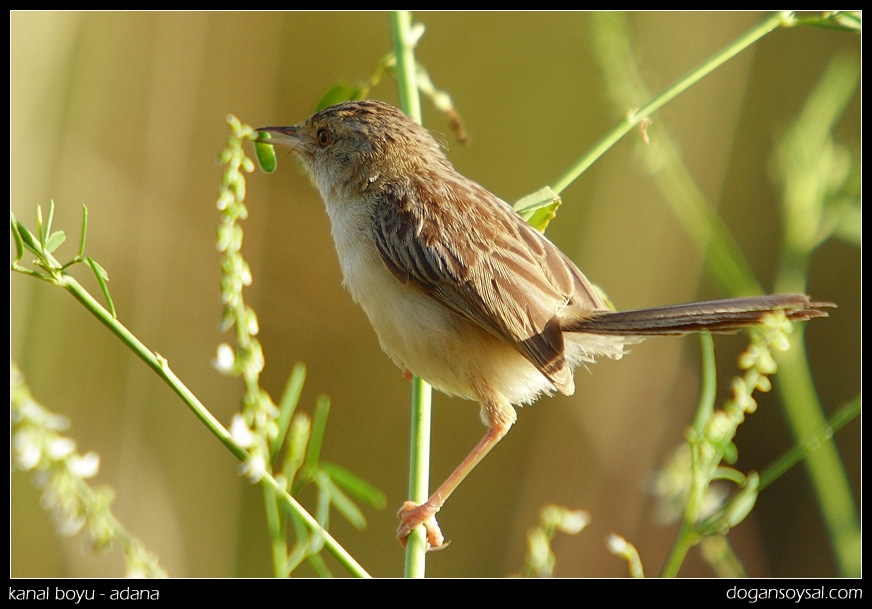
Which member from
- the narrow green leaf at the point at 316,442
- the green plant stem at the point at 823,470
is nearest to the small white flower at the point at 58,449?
the narrow green leaf at the point at 316,442

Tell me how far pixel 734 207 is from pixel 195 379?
4.26m

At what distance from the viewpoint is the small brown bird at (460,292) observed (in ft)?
9.74

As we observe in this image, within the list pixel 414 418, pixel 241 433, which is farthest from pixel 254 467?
pixel 414 418

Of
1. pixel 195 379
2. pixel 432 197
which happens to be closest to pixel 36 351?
pixel 195 379

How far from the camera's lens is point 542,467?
550cm

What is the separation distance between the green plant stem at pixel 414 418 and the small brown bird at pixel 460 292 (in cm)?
26

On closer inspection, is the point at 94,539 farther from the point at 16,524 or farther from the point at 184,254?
the point at 184,254

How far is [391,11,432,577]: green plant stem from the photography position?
93.7 inches

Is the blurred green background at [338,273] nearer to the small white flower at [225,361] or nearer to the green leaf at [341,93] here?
the green leaf at [341,93]

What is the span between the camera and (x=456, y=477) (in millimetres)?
3186

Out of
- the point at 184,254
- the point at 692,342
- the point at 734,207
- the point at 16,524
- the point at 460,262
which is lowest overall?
the point at 16,524

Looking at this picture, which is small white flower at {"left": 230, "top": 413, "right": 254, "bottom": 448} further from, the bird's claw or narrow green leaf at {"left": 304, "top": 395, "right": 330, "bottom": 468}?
the bird's claw

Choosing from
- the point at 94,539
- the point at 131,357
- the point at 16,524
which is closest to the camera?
the point at 94,539
